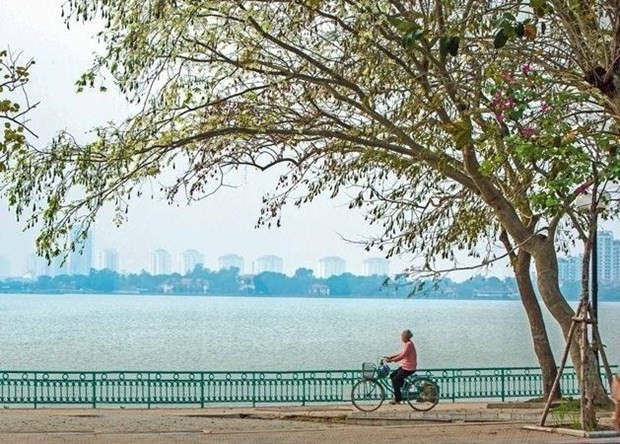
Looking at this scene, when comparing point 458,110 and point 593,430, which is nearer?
point 593,430

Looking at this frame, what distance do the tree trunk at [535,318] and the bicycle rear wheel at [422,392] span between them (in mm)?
2447

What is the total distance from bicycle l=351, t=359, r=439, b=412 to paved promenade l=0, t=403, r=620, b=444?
31 cm

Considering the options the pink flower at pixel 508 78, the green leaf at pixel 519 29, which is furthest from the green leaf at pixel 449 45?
the pink flower at pixel 508 78

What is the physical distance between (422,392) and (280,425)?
462 cm

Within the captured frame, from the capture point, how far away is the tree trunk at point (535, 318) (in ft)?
89.1

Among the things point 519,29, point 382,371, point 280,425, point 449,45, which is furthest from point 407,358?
point 519,29

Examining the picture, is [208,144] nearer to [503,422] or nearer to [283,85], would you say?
[283,85]

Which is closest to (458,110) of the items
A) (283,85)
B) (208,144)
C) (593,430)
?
(283,85)

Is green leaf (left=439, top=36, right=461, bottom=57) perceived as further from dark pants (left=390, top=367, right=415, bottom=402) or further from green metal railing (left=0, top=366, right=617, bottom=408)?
green metal railing (left=0, top=366, right=617, bottom=408)

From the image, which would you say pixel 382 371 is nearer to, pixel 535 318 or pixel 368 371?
pixel 368 371

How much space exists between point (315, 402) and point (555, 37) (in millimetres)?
12858

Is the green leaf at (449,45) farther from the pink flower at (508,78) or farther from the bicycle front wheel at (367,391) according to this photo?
the bicycle front wheel at (367,391)

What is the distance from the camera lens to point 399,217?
2680 centimetres

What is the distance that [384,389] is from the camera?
26.7 meters
